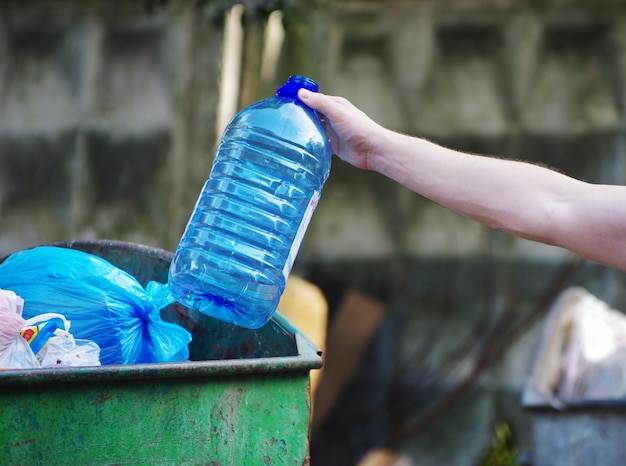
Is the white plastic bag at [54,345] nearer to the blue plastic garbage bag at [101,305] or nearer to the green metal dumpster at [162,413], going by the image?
the blue plastic garbage bag at [101,305]

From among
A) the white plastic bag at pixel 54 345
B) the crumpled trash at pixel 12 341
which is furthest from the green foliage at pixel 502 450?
the crumpled trash at pixel 12 341

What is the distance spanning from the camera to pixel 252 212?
2.73m

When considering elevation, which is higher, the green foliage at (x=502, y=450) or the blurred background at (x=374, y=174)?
the blurred background at (x=374, y=174)

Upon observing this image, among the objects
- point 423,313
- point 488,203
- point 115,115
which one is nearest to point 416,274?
point 423,313

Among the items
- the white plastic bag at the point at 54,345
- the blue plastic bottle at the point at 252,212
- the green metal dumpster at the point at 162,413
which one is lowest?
the green metal dumpster at the point at 162,413

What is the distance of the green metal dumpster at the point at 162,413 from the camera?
1.87m

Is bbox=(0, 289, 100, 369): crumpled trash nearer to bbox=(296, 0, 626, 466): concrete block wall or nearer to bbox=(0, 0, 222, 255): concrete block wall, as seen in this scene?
bbox=(0, 0, 222, 255): concrete block wall

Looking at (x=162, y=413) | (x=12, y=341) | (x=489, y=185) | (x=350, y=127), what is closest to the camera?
(x=162, y=413)

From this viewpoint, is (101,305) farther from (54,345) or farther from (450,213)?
(450,213)

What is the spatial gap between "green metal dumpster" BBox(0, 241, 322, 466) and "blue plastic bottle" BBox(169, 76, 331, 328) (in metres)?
0.39

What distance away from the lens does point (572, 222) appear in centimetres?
212

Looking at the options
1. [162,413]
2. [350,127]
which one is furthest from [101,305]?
[350,127]

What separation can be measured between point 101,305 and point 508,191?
0.98 meters

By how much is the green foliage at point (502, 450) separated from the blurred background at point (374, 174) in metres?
0.04
